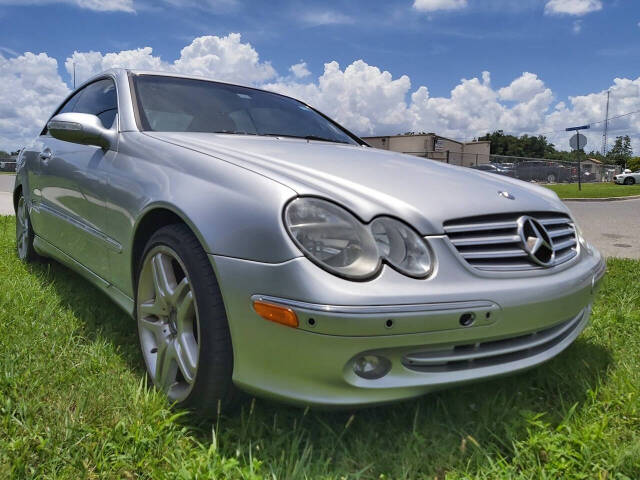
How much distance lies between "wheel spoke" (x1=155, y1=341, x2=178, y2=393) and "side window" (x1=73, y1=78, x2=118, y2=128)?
134 centimetres

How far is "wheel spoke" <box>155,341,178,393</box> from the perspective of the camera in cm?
191

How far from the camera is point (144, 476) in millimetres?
1549

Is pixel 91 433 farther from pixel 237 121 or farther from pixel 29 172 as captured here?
pixel 29 172

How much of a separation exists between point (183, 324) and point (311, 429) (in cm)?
59

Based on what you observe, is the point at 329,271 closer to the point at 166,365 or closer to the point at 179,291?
the point at 179,291

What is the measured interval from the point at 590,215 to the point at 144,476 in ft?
33.2

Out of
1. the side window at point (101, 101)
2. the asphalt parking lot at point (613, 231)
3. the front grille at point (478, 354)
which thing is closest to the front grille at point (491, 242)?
the front grille at point (478, 354)

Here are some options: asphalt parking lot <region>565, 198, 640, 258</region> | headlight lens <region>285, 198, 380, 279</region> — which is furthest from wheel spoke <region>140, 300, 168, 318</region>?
asphalt parking lot <region>565, 198, 640, 258</region>

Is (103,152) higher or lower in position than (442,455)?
higher

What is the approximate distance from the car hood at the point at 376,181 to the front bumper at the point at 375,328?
17 cm

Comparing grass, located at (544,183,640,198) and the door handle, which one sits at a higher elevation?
the door handle

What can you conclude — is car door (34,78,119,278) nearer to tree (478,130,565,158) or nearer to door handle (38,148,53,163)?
door handle (38,148,53,163)

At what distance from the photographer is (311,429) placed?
184 cm

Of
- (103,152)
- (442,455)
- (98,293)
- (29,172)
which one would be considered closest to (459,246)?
(442,455)
